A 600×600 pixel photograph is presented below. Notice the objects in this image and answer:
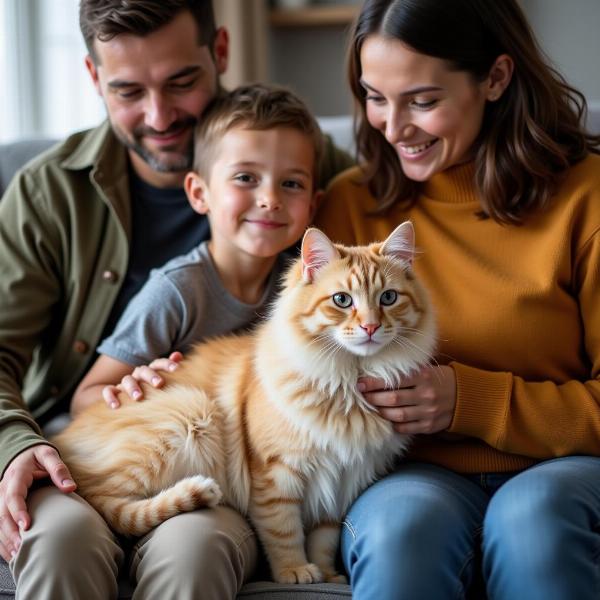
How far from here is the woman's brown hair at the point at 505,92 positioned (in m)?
1.75

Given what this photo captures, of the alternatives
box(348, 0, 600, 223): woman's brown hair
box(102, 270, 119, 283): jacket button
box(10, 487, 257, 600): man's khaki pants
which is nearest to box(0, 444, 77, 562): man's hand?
box(10, 487, 257, 600): man's khaki pants

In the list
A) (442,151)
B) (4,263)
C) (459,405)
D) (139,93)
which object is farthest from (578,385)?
(4,263)

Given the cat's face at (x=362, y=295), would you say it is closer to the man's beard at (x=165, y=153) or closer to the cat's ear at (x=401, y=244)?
the cat's ear at (x=401, y=244)

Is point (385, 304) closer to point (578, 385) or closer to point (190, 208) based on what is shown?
point (578, 385)

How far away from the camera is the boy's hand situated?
1.75 m

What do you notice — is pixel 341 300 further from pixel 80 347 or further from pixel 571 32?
pixel 571 32

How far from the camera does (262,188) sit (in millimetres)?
1870

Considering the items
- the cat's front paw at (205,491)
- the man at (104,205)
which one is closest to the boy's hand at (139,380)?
the man at (104,205)

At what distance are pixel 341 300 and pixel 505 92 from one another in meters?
0.78

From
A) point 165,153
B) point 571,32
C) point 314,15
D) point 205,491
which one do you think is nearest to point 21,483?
point 205,491

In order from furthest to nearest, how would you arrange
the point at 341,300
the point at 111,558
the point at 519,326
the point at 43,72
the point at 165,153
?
the point at 43,72
the point at 165,153
the point at 519,326
the point at 341,300
the point at 111,558

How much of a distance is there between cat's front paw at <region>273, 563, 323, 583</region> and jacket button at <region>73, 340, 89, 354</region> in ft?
2.76

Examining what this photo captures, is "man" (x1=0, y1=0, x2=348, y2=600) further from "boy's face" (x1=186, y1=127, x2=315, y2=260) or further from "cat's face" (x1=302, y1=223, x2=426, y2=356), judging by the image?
"cat's face" (x1=302, y1=223, x2=426, y2=356)

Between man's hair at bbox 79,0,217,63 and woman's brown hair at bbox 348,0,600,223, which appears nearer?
woman's brown hair at bbox 348,0,600,223
